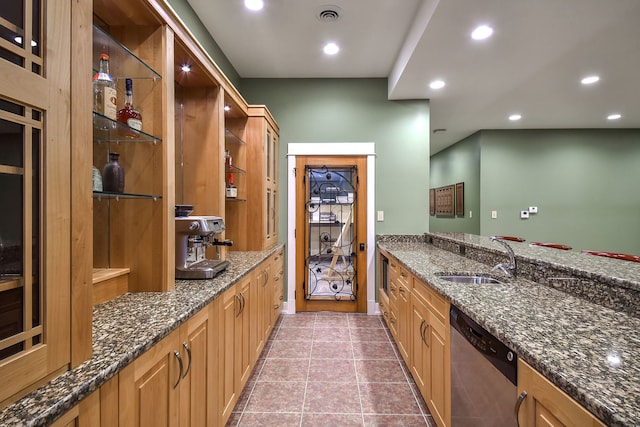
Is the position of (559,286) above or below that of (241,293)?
above

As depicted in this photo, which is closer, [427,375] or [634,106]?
[427,375]

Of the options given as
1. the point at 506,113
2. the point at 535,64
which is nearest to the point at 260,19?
the point at 535,64

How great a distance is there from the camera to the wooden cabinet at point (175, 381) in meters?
0.90

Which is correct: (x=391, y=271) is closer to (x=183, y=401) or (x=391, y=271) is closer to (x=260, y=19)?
(x=183, y=401)

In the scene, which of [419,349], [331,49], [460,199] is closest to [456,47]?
[331,49]

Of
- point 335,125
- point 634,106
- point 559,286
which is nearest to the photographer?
point 559,286

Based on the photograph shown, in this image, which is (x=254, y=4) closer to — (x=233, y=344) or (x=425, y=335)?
(x=233, y=344)

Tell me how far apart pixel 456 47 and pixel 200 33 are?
2.14 metres

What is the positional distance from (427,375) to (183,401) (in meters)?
1.35

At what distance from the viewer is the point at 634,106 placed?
405 cm

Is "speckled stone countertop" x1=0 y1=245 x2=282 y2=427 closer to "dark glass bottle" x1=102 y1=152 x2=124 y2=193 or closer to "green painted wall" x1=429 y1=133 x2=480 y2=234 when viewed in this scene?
"dark glass bottle" x1=102 y1=152 x2=124 y2=193

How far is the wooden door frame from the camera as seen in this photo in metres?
3.65

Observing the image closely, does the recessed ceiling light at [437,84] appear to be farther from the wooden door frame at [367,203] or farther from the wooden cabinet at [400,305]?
the wooden cabinet at [400,305]

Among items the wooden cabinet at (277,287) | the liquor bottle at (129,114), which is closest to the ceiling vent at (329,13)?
the liquor bottle at (129,114)
